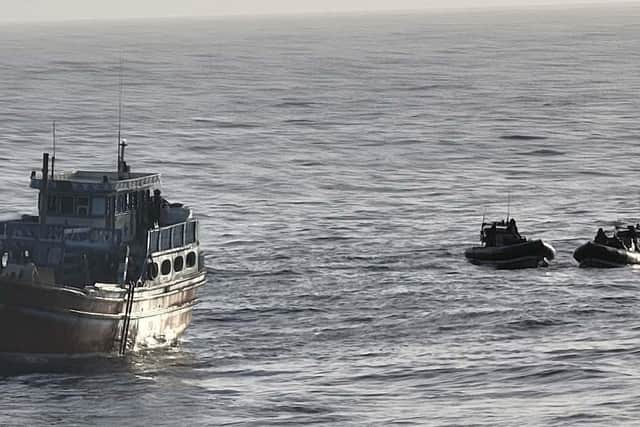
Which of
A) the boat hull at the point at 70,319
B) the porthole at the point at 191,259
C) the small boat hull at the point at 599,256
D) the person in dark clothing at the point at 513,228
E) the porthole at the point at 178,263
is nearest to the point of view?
the boat hull at the point at 70,319

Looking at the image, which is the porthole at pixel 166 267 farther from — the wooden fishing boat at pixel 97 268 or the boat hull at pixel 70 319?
the boat hull at pixel 70 319

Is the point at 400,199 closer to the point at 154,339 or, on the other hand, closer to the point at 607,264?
the point at 607,264

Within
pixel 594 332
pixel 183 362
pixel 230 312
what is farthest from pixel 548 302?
pixel 183 362

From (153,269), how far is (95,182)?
13.9 feet

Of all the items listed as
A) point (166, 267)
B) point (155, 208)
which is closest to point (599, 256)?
point (155, 208)

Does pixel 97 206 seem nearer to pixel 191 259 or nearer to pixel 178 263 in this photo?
pixel 178 263

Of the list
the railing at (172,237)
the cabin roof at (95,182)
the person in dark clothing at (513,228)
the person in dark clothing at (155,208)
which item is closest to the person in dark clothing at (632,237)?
the person in dark clothing at (513,228)

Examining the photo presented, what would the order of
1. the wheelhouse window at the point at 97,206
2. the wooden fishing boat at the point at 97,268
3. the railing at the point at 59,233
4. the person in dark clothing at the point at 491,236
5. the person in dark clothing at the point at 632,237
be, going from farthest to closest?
the person in dark clothing at the point at 632,237, the person in dark clothing at the point at 491,236, the wheelhouse window at the point at 97,206, the railing at the point at 59,233, the wooden fishing boat at the point at 97,268

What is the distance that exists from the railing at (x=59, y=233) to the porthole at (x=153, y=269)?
1.60 meters

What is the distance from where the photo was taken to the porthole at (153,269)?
73.9 meters

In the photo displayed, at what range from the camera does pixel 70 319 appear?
6906cm

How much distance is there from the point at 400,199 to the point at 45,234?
4867 centimetres

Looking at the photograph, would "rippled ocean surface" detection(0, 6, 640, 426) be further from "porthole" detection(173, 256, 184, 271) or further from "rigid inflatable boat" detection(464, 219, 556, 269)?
"porthole" detection(173, 256, 184, 271)

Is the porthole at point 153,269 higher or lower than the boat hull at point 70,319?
higher
